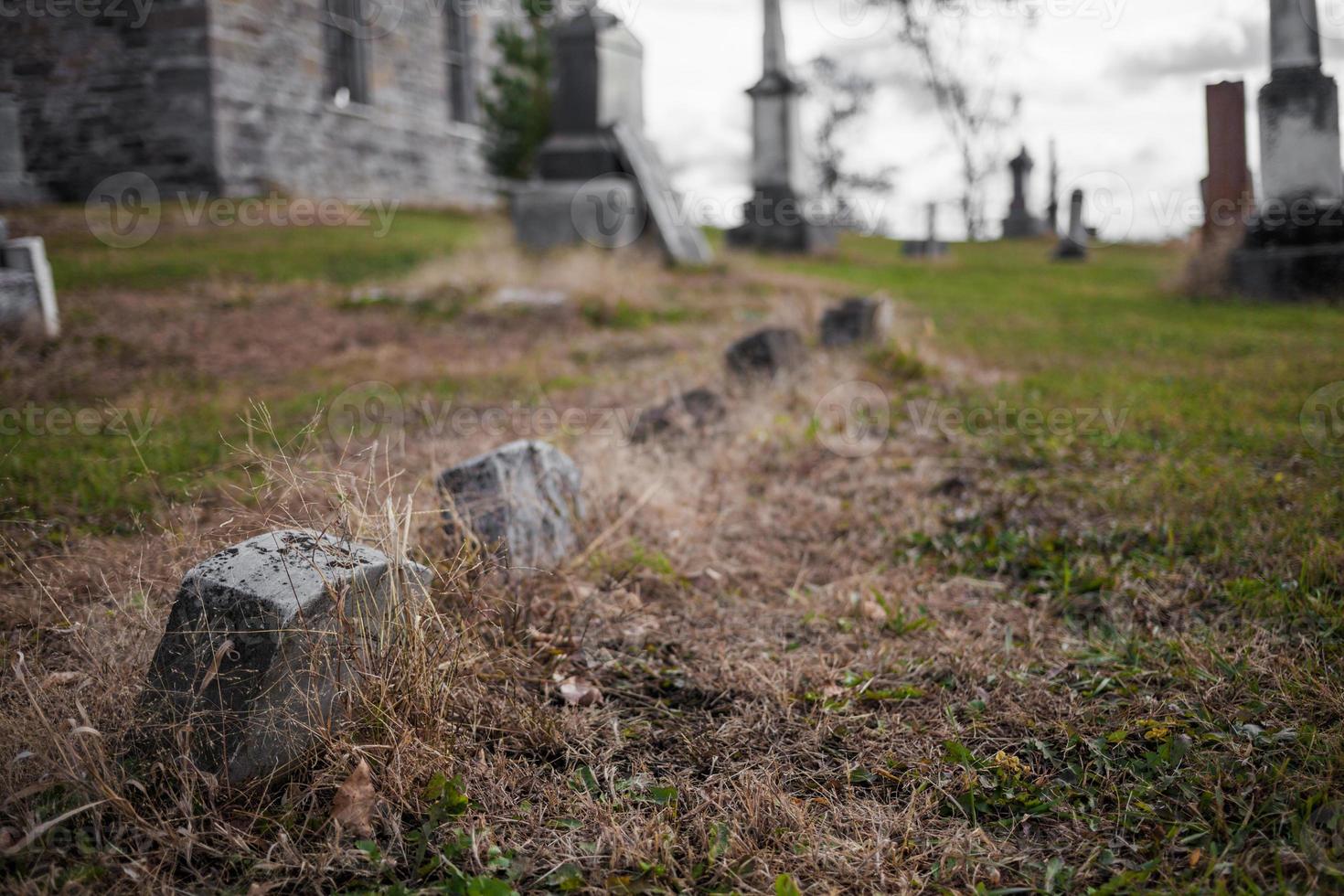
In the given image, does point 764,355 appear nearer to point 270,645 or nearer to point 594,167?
point 270,645

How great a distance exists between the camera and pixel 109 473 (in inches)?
143

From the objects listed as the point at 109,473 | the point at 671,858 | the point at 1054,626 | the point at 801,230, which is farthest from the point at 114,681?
the point at 801,230

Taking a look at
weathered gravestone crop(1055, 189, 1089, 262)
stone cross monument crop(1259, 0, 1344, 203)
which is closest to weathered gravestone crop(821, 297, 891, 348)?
stone cross monument crop(1259, 0, 1344, 203)

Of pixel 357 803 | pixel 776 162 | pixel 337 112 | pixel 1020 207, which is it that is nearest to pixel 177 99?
pixel 337 112

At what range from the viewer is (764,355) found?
18.2 ft

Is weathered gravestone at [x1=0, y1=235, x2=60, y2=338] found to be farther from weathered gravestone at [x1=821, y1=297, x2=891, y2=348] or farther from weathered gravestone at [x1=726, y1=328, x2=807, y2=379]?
weathered gravestone at [x1=821, y1=297, x2=891, y2=348]

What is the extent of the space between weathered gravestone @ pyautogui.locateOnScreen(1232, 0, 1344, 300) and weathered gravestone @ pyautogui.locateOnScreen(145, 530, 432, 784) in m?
9.77

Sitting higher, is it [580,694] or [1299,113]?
[1299,113]

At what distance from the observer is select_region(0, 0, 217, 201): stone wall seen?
12742 millimetres

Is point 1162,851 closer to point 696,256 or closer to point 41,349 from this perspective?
point 41,349

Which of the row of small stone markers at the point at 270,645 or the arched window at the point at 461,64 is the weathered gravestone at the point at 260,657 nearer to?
the row of small stone markers at the point at 270,645

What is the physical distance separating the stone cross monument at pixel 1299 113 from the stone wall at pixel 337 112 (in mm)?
12724

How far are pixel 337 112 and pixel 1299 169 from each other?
1348cm

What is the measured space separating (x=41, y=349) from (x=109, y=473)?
9.20 feet
